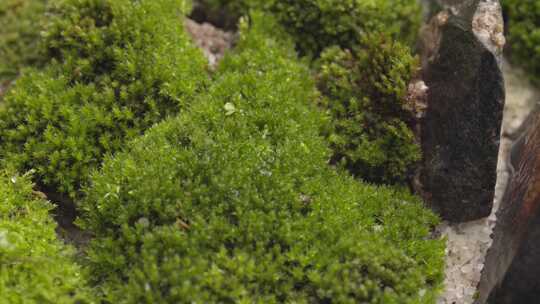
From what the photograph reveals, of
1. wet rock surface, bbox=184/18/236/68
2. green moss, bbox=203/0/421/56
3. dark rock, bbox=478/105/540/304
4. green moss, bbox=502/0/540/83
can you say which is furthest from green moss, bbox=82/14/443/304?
green moss, bbox=502/0/540/83

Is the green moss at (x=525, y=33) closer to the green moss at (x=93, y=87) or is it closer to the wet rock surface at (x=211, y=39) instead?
the wet rock surface at (x=211, y=39)

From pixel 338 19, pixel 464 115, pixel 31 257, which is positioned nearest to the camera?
pixel 31 257

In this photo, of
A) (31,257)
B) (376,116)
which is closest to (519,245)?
(376,116)

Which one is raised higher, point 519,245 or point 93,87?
point 519,245

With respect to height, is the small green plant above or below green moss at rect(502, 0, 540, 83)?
below

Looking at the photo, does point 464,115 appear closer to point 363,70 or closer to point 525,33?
point 363,70

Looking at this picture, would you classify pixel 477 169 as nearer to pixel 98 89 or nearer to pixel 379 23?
pixel 379 23

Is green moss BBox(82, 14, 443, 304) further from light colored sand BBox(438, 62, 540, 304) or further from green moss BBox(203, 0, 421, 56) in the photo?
green moss BBox(203, 0, 421, 56)
